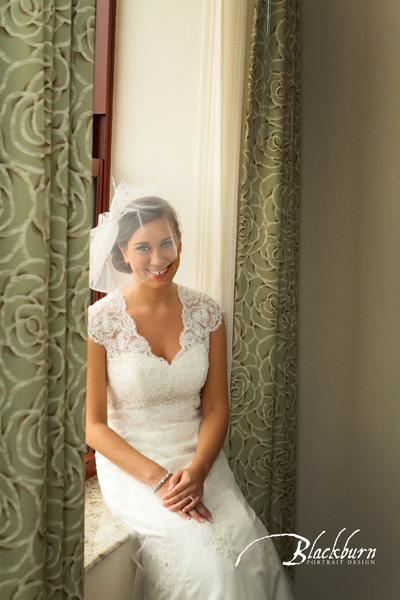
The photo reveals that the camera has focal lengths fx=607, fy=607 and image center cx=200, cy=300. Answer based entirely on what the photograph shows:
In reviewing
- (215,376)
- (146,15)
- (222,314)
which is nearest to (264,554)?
(215,376)

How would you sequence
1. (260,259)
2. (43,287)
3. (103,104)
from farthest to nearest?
(260,259) < (103,104) < (43,287)

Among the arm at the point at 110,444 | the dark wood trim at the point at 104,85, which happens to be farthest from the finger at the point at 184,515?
the dark wood trim at the point at 104,85

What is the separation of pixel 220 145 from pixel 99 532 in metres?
1.29

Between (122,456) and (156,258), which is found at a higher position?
(156,258)

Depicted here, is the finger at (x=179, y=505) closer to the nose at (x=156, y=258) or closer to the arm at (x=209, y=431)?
the arm at (x=209, y=431)

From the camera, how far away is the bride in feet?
5.27

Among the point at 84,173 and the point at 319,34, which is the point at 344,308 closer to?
the point at 319,34

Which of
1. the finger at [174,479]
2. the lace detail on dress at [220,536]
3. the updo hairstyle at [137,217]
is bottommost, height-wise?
the lace detail on dress at [220,536]

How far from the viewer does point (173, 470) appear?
1.81 metres

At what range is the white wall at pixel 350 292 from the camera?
8.18ft

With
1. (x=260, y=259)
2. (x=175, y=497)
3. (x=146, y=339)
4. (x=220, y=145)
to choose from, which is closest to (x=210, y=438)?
(x=175, y=497)

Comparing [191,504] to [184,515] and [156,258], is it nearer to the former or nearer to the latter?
[184,515]

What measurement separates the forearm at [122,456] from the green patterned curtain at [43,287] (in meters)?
0.55

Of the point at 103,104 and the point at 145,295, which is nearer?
the point at 145,295
